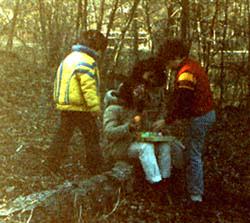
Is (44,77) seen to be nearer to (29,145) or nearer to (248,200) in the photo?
(29,145)

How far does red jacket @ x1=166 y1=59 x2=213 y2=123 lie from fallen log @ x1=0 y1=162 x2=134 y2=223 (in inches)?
39.7

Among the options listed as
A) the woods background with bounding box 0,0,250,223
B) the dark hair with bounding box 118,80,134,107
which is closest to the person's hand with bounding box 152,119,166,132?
the dark hair with bounding box 118,80,134,107

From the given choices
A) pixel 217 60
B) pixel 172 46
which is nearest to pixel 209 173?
pixel 172 46

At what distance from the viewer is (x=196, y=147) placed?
20.8ft

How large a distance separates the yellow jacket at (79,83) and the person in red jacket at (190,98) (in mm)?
868

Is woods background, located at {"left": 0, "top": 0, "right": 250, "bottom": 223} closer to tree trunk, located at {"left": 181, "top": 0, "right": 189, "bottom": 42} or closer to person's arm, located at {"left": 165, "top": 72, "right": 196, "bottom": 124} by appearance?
tree trunk, located at {"left": 181, "top": 0, "right": 189, "bottom": 42}

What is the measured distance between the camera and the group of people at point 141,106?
20.3ft

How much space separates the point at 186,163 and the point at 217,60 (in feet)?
23.6

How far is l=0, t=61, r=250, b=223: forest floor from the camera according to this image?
20.7 ft

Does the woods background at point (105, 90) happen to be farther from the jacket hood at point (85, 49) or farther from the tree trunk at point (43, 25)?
the jacket hood at point (85, 49)

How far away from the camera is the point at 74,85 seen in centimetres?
651

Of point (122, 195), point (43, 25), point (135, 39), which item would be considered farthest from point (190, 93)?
point (135, 39)

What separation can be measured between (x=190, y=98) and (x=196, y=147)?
2.13 feet

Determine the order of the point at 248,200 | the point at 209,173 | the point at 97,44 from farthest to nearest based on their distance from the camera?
the point at 209,173
the point at 248,200
the point at 97,44
